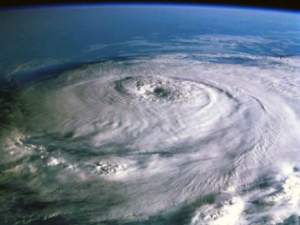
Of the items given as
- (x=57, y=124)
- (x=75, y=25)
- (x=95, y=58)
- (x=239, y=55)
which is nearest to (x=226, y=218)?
(x=57, y=124)

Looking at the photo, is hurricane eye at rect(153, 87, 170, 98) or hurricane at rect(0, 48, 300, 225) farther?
hurricane eye at rect(153, 87, 170, 98)

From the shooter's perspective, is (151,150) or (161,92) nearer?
(151,150)

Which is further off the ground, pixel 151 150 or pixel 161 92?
pixel 161 92

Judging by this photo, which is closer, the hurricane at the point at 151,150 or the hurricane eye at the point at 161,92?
the hurricane at the point at 151,150

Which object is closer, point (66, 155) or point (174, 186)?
point (174, 186)

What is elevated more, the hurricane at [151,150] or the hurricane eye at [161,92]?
the hurricane eye at [161,92]

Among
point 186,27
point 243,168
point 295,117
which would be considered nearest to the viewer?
point 243,168

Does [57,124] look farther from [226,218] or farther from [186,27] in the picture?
[186,27]

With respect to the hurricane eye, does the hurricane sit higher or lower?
Result: lower

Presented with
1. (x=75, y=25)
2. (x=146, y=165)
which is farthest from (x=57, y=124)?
(x=75, y=25)

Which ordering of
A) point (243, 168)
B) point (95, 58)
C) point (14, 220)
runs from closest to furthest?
point (14, 220) < point (243, 168) < point (95, 58)

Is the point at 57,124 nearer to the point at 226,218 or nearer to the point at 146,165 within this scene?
the point at 146,165
